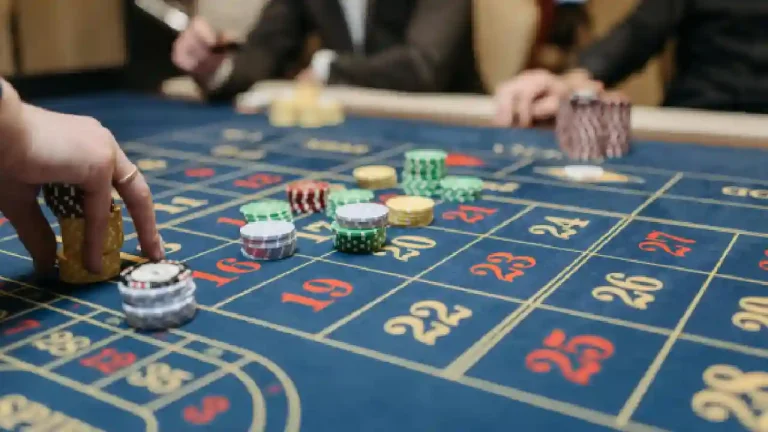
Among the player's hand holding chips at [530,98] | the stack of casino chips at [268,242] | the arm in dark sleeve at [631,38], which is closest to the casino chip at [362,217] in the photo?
the stack of casino chips at [268,242]

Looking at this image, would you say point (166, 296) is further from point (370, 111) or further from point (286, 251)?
point (370, 111)

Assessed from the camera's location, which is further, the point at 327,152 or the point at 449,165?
the point at 327,152

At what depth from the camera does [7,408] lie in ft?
3.04

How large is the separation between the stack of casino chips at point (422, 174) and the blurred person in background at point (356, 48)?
61.0 inches

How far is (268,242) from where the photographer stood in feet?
4.74

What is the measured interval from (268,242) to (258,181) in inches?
27.6

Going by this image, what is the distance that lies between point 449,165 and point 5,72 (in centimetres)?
321

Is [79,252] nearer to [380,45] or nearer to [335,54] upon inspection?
[335,54]

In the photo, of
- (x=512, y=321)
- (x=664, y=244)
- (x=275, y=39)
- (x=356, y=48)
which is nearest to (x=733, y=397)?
(x=512, y=321)

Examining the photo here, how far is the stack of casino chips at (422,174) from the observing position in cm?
194

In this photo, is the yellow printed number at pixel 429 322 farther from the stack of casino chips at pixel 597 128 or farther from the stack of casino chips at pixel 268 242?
the stack of casino chips at pixel 597 128

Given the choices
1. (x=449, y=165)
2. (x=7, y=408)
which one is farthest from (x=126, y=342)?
(x=449, y=165)

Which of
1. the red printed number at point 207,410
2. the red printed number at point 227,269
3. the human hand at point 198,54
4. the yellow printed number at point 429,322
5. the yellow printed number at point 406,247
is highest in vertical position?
the human hand at point 198,54

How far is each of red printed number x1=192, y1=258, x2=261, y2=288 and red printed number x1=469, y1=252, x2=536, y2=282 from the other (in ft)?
1.38
